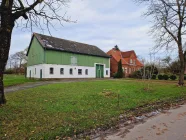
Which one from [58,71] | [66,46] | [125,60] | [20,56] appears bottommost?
[58,71]

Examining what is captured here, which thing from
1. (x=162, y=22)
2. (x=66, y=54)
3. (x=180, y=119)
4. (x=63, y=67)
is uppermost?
(x=162, y=22)

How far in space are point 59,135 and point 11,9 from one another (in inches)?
250

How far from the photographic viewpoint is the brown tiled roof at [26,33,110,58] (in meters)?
Result: 31.4

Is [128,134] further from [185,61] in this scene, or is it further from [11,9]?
[185,61]

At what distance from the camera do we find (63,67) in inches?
1283

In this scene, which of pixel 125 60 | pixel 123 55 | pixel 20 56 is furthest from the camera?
pixel 20 56

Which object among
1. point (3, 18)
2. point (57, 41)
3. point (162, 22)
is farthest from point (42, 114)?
point (57, 41)

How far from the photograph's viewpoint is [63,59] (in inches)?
1284

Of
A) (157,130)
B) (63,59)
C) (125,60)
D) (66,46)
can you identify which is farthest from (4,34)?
(125,60)

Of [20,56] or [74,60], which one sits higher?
[20,56]

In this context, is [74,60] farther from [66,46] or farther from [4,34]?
[4,34]

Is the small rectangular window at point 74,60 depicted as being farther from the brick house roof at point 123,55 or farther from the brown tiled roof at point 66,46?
the brick house roof at point 123,55

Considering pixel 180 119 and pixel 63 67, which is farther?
pixel 63 67

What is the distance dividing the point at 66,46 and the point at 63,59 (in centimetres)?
308
